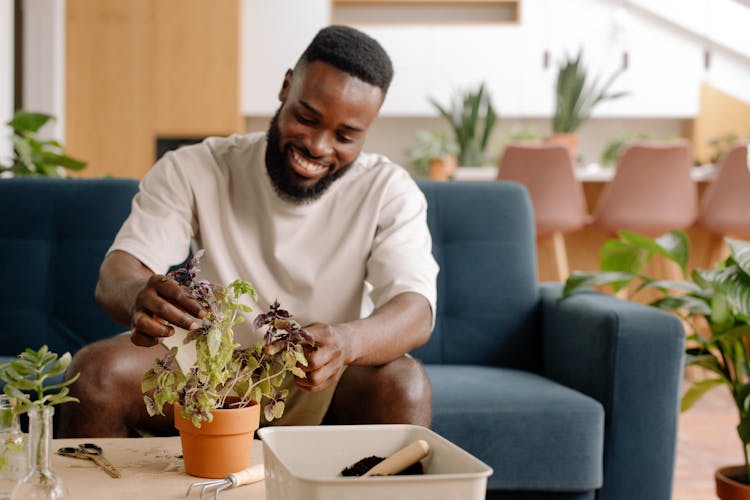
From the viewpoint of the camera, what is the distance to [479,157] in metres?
5.36

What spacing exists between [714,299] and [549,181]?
2191 millimetres

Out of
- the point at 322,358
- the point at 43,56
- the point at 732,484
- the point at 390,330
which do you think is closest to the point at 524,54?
the point at 43,56

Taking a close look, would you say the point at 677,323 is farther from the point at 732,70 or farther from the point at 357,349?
the point at 732,70

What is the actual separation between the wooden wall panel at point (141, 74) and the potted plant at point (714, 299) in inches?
197

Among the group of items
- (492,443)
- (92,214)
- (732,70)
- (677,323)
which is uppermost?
(732,70)

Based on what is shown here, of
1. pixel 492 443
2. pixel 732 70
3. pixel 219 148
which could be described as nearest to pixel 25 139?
pixel 219 148

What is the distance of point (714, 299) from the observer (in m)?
2.16

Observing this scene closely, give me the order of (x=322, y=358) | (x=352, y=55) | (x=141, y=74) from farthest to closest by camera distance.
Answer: (x=141, y=74) → (x=352, y=55) → (x=322, y=358)

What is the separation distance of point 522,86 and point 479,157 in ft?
6.71

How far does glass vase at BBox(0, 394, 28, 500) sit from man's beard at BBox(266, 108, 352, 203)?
0.88 meters

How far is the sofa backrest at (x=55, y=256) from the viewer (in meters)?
2.31

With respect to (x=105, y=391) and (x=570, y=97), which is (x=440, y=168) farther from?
(x=105, y=391)

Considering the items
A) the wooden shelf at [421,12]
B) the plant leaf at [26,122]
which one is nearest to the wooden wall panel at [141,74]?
the wooden shelf at [421,12]

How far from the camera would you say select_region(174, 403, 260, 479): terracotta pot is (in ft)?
3.68
